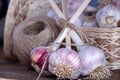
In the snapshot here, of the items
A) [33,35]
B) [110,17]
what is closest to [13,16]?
[33,35]

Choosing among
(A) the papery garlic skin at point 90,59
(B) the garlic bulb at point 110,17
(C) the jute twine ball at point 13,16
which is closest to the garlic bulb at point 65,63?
(A) the papery garlic skin at point 90,59

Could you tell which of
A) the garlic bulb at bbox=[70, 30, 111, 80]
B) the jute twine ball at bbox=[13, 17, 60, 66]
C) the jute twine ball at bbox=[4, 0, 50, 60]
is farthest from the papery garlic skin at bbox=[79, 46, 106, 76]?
the jute twine ball at bbox=[4, 0, 50, 60]

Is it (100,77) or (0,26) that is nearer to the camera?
(100,77)

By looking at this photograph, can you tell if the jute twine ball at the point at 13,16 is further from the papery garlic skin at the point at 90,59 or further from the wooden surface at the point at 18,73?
the papery garlic skin at the point at 90,59

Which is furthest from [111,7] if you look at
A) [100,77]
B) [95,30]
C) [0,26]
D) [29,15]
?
[0,26]

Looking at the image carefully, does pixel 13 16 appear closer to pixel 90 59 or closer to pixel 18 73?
pixel 18 73

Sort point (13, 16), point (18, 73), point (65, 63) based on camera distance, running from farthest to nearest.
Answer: point (13, 16) < point (18, 73) < point (65, 63)

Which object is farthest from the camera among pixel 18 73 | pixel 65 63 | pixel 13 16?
pixel 13 16

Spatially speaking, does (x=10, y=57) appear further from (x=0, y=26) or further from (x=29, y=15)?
(x=0, y=26)
